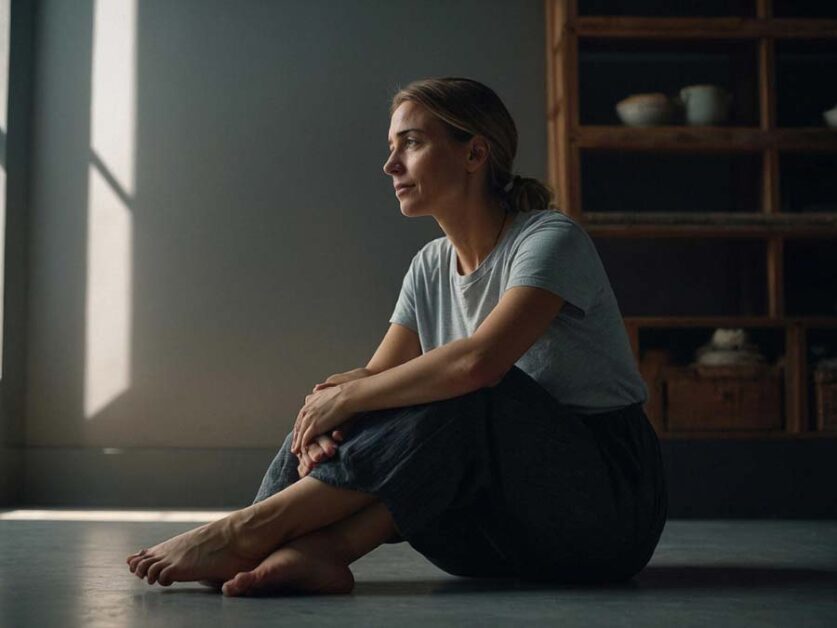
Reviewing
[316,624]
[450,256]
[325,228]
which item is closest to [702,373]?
[325,228]

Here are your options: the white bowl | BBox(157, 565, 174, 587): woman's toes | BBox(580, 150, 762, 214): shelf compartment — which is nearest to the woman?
BBox(157, 565, 174, 587): woman's toes

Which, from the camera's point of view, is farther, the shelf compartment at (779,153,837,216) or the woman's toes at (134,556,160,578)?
the shelf compartment at (779,153,837,216)

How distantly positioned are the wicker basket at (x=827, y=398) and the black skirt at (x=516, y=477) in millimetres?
2012

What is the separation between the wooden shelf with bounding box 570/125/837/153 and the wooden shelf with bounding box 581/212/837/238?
24 cm

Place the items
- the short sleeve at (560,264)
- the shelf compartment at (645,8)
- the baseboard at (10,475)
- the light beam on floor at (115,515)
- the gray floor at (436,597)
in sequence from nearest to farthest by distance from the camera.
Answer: the gray floor at (436,597) < the short sleeve at (560,264) < the light beam on floor at (115,515) < the baseboard at (10,475) < the shelf compartment at (645,8)

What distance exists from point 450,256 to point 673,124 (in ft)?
6.72

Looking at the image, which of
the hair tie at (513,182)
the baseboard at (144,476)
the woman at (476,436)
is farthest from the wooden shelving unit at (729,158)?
the woman at (476,436)

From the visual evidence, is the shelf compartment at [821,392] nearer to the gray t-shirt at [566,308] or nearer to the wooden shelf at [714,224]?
the wooden shelf at [714,224]

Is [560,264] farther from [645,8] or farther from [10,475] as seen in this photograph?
[10,475]

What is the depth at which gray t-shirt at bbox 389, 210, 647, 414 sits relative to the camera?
179 centimetres

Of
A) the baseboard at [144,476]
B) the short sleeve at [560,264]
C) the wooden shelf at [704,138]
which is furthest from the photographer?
the baseboard at [144,476]

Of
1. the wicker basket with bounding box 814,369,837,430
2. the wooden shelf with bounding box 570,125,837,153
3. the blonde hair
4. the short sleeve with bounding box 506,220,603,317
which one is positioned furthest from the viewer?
the wooden shelf with bounding box 570,125,837,153

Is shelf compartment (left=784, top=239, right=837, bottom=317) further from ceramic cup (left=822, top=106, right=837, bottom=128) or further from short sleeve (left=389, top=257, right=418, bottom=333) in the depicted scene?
short sleeve (left=389, top=257, right=418, bottom=333)

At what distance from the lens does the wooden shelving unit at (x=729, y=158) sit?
373 cm
